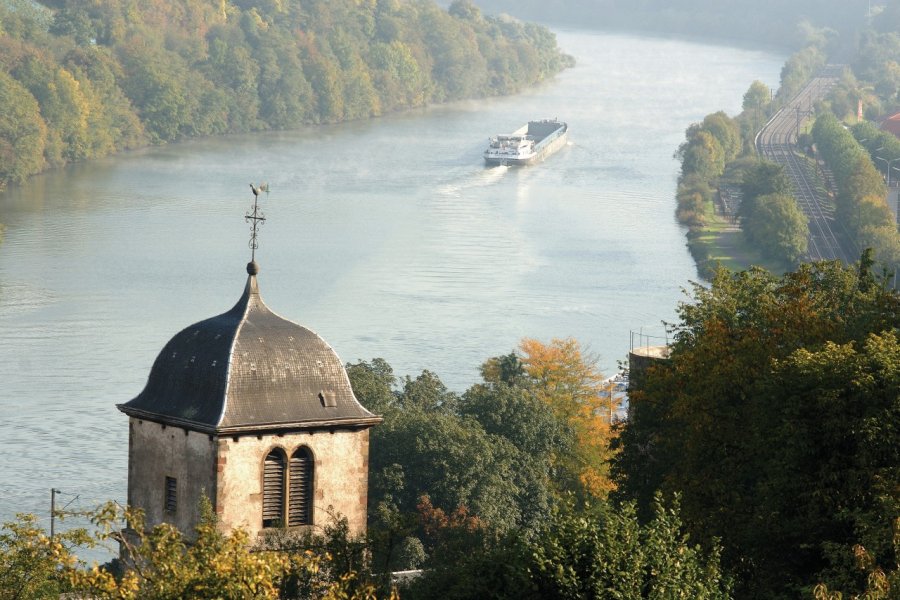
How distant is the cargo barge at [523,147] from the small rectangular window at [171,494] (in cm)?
8758

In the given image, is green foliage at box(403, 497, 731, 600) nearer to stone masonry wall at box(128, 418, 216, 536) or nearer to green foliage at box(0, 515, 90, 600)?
stone masonry wall at box(128, 418, 216, 536)

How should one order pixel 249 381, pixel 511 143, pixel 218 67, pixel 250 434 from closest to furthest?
pixel 250 434 → pixel 249 381 → pixel 511 143 → pixel 218 67

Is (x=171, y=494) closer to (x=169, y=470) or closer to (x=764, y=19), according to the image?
(x=169, y=470)

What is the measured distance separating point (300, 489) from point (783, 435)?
5.01 m

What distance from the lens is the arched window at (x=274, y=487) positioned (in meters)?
24.6

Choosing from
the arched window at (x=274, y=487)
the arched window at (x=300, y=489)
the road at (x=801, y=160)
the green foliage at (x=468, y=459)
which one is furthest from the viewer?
the road at (x=801, y=160)

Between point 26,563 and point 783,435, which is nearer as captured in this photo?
point 26,563

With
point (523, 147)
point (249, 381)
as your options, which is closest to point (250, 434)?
point (249, 381)

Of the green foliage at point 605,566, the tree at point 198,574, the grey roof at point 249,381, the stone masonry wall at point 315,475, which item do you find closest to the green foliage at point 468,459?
the stone masonry wall at point 315,475

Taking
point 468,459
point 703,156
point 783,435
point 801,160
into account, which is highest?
point 783,435

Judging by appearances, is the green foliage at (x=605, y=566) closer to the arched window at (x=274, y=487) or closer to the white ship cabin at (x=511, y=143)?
the arched window at (x=274, y=487)

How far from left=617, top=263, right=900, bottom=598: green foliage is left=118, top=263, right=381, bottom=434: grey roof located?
407 cm

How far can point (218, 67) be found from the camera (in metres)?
126

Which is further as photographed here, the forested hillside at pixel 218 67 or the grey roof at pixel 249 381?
the forested hillside at pixel 218 67
